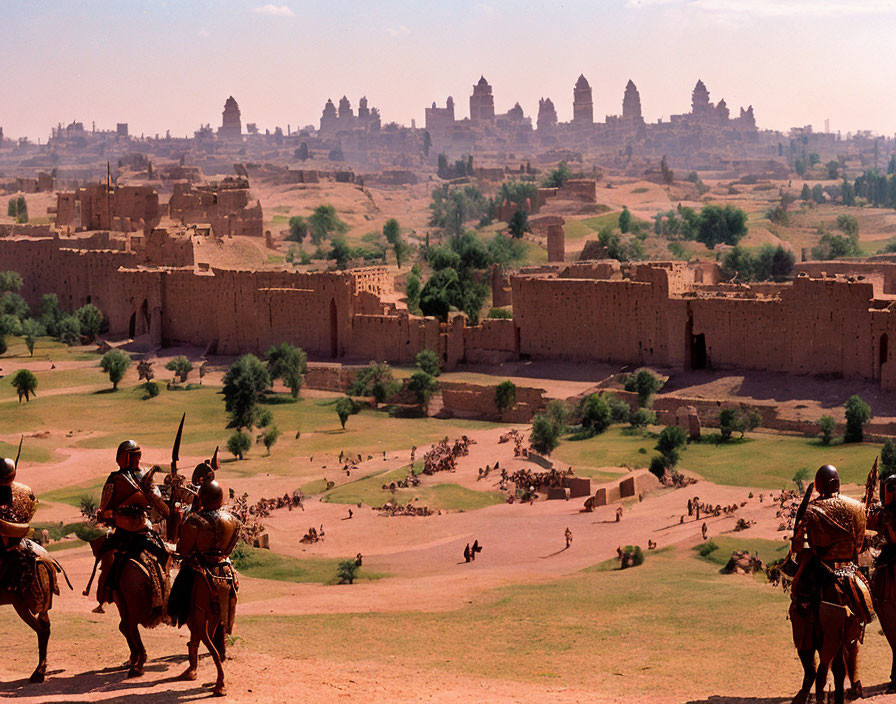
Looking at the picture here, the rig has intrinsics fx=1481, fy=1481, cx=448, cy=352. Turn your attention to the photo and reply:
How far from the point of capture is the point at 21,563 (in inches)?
527

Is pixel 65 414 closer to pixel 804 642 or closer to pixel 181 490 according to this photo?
pixel 181 490

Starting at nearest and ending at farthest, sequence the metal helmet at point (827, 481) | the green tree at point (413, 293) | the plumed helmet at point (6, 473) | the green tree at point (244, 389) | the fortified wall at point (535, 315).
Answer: the metal helmet at point (827, 481) → the plumed helmet at point (6, 473) → the fortified wall at point (535, 315) → the green tree at point (244, 389) → the green tree at point (413, 293)

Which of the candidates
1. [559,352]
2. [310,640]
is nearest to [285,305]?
[559,352]

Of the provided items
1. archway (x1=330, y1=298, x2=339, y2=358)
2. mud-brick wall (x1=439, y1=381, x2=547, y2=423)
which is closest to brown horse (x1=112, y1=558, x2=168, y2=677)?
mud-brick wall (x1=439, y1=381, x2=547, y2=423)

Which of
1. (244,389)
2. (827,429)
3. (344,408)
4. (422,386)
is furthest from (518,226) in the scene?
(827,429)

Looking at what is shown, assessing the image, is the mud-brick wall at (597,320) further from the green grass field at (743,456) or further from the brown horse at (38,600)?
the brown horse at (38,600)

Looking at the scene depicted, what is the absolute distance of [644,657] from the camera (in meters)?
15.6

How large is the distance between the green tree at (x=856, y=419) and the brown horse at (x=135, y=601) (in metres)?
24.8

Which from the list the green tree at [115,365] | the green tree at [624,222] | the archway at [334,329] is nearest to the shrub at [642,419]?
the archway at [334,329]

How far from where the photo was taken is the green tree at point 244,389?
136 ft

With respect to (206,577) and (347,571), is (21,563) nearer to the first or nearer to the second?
(206,577)

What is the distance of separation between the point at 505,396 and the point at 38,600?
29879 mm

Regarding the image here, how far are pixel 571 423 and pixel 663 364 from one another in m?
5.32

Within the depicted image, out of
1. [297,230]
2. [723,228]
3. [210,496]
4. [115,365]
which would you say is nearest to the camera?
[210,496]
